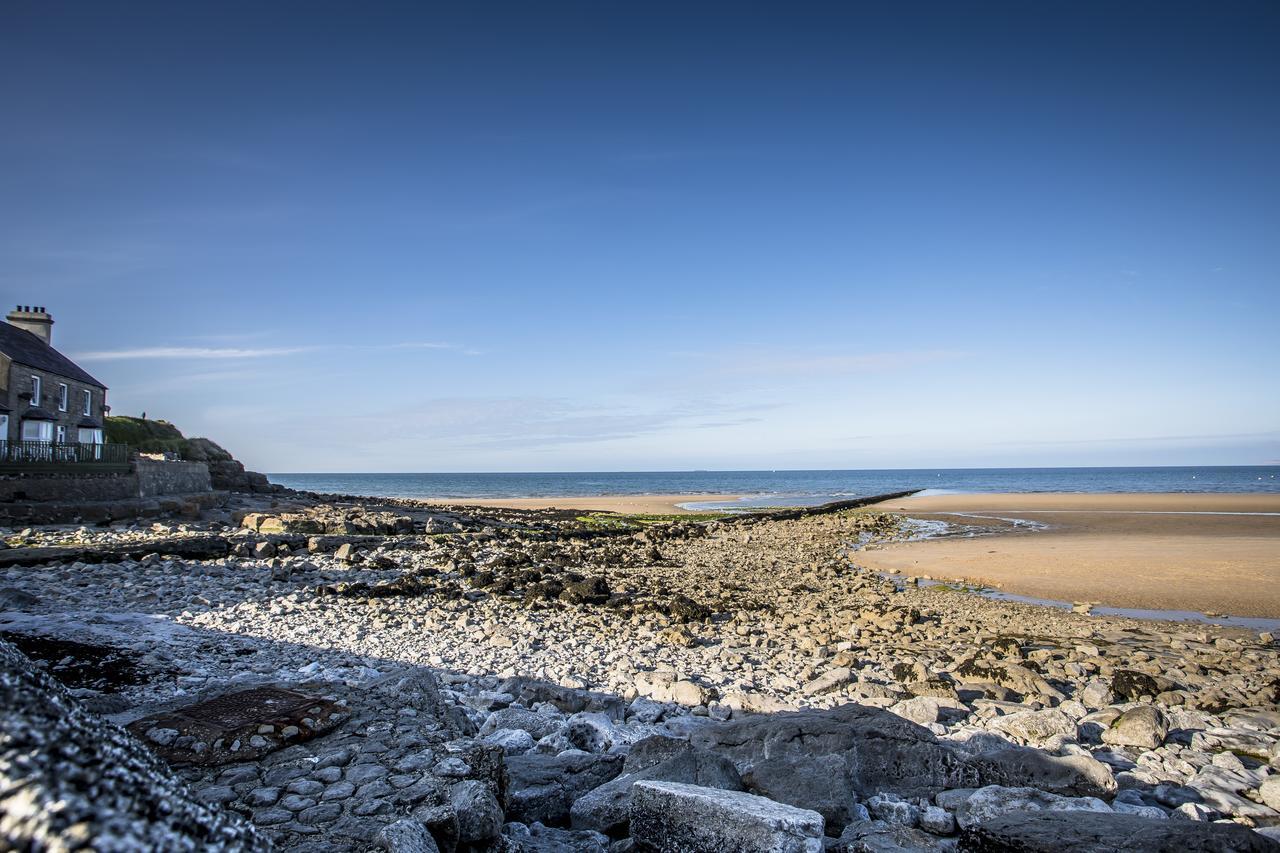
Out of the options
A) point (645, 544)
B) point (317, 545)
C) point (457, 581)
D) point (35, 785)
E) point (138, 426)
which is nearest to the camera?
point (35, 785)

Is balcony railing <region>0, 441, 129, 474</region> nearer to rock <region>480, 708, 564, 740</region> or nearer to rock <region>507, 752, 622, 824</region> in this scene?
rock <region>480, 708, 564, 740</region>

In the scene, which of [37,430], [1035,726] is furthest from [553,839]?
[37,430]

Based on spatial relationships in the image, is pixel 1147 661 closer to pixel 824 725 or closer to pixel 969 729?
pixel 969 729

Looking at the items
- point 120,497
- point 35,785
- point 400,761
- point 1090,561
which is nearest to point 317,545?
point 120,497

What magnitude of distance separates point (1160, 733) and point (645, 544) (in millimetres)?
24053

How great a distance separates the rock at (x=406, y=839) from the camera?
156 inches

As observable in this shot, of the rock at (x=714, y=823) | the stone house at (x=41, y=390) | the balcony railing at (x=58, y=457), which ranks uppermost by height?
the stone house at (x=41, y=390)

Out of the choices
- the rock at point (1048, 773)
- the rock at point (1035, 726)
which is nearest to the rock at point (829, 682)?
the rock at point (1035, 726)

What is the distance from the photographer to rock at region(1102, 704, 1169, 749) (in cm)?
865

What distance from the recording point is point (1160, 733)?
345 inches

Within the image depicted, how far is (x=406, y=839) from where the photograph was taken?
13.2ft

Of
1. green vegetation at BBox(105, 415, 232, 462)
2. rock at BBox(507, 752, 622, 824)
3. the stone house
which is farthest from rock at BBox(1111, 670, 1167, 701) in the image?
green vegetation at BBox(105, 415, 232, 462)

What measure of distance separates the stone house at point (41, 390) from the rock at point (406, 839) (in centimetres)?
3475

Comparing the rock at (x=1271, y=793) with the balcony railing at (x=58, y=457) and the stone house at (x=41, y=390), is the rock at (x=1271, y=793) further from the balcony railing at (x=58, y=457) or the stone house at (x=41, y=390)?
the stone house at (x=41, y=390)
